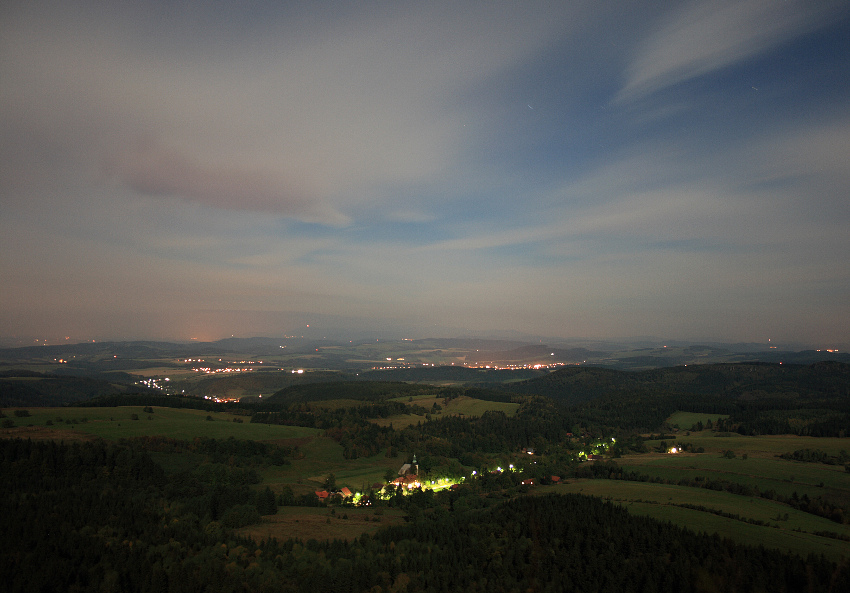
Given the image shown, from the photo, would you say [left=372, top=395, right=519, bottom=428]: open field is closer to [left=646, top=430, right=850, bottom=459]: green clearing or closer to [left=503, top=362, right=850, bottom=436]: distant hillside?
[left=503, top=362, right=850, bottom=436]: distant hillside

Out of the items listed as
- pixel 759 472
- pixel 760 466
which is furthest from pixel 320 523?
pixel 760 466

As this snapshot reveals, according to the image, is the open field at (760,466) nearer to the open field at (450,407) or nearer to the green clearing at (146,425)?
the open field at (450,407)

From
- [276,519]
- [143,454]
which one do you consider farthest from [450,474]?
[143,454]

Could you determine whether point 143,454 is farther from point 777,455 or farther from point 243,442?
point 777,455

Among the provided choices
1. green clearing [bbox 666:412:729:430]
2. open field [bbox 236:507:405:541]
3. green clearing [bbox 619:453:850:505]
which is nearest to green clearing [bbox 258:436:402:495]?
open field [bbox 236:507:405:541]

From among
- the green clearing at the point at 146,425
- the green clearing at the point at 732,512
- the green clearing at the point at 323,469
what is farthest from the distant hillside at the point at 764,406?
the green clearing at the point at 146,425

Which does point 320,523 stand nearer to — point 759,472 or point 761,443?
point 759,472
